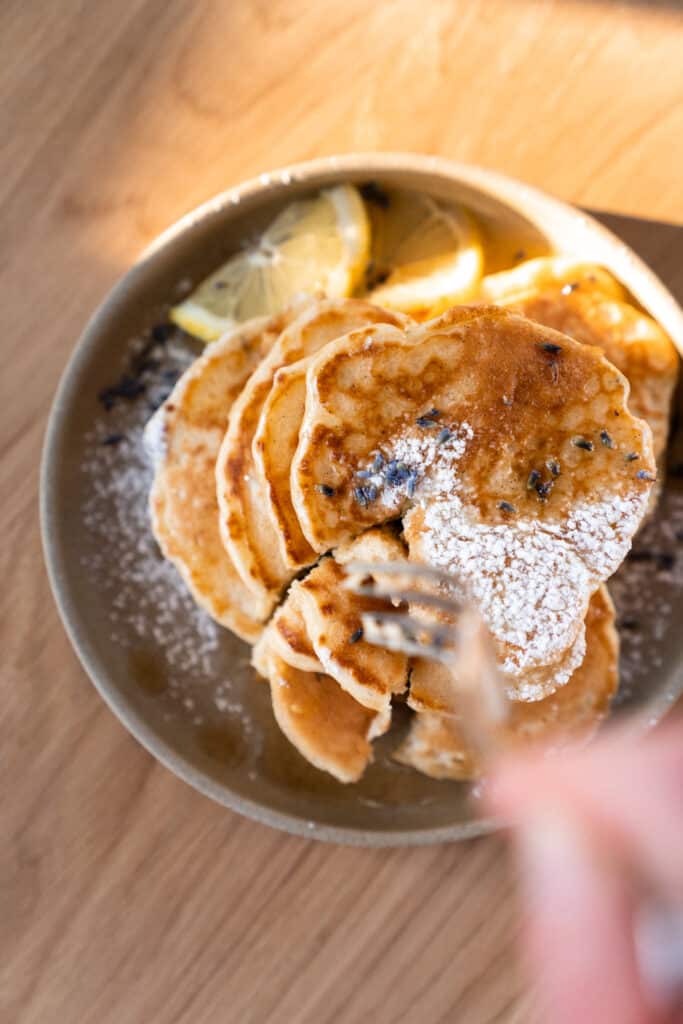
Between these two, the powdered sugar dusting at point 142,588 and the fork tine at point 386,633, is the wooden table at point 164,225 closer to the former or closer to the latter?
the powdered sugar dusting at point 142,588

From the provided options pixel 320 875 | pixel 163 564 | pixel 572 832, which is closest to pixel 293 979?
pixel 320 875

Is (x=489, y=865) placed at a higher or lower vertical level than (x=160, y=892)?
lower

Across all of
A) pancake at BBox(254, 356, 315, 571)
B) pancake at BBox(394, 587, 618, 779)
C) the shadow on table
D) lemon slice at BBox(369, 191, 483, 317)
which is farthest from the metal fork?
the shadow on table

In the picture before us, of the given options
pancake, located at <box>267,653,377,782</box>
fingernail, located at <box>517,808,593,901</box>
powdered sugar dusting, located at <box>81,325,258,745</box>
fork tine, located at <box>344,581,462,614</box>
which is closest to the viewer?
fork tine, located at <box>344,581,462,614</box>

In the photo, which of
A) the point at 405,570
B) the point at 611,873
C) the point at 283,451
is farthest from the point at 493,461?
the point at 611,873

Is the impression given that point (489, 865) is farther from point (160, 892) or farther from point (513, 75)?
point (513, 75)

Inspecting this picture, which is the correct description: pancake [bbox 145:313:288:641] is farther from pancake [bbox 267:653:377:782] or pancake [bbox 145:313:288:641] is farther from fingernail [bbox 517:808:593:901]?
fingernail [bbox 517:808:593:901]

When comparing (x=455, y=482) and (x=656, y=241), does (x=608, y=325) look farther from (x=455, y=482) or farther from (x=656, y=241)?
(x=455, y=482)

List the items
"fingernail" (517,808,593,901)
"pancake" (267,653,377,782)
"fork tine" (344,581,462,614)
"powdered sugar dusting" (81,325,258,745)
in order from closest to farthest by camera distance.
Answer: "fork tine" (344,581,462,614) < "fingernail" (517,808,593,901) < "pancake" (267,653,377,782) < "powdered sugar dusting" (81,325,258,745)
